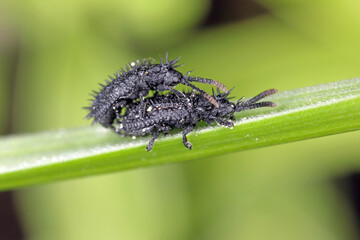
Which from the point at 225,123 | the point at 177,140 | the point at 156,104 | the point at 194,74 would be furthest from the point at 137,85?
the point at 194,74

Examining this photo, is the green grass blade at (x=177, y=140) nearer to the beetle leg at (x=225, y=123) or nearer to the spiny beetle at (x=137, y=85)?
the beetle leg at (x=225, y=123)

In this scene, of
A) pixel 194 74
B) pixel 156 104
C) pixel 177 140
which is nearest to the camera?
pixel 177 140

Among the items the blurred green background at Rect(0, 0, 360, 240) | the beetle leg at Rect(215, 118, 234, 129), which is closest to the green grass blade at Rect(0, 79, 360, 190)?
the beetle leg at Rect(215, 118, 234, 129)

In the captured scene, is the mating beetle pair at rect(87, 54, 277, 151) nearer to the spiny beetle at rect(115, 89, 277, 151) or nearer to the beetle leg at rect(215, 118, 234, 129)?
the spiny beetle at rect(115, 89, 277, 151)

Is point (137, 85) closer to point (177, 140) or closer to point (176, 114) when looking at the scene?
point (176, 114)

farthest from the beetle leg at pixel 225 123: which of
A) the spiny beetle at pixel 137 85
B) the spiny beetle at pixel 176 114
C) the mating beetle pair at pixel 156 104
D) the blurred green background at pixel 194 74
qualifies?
the blurred green background at pixel 194 74

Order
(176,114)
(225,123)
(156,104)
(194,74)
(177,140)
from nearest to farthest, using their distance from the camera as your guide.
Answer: (225,123) → (177,140) → (176,114) → (156,104) → (194,74)
